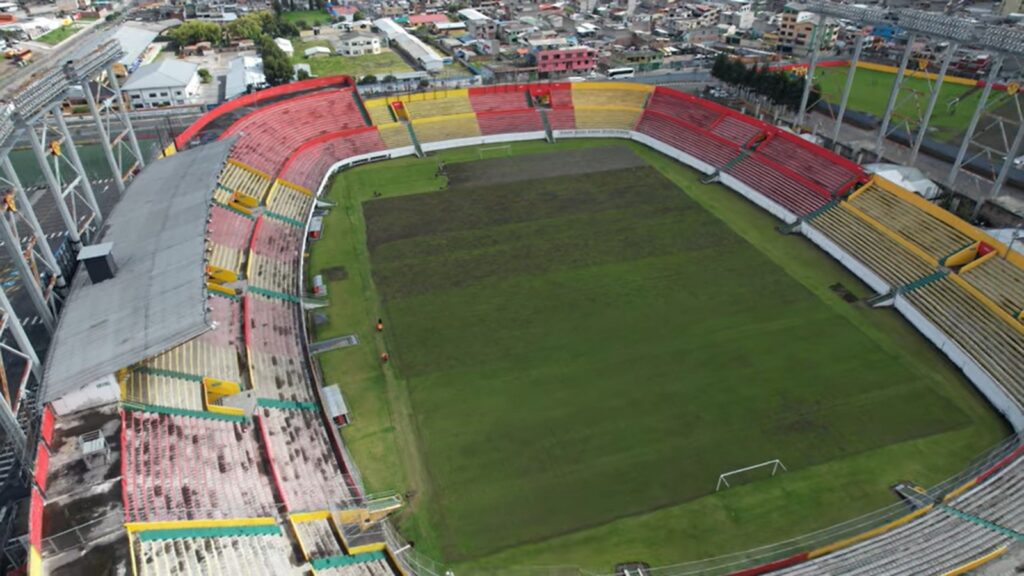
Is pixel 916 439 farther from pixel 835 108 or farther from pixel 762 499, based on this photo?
pixel 835 108

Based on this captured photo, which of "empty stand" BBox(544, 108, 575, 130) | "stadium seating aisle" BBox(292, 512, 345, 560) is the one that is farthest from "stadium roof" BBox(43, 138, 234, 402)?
"empty stand" BBox(544, 108, 575, 130)

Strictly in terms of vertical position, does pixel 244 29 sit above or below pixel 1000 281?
above

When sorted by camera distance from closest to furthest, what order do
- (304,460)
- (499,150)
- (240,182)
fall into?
(304,460) < (240,182) < (499,150)

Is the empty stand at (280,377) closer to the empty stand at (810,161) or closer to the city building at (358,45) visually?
the empty stand at (810,161)

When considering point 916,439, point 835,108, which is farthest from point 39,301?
point 835,108

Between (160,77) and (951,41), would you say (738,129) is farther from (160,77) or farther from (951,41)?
(160,77)

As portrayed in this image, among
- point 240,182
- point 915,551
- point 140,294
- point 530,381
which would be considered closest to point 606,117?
point 240,182
